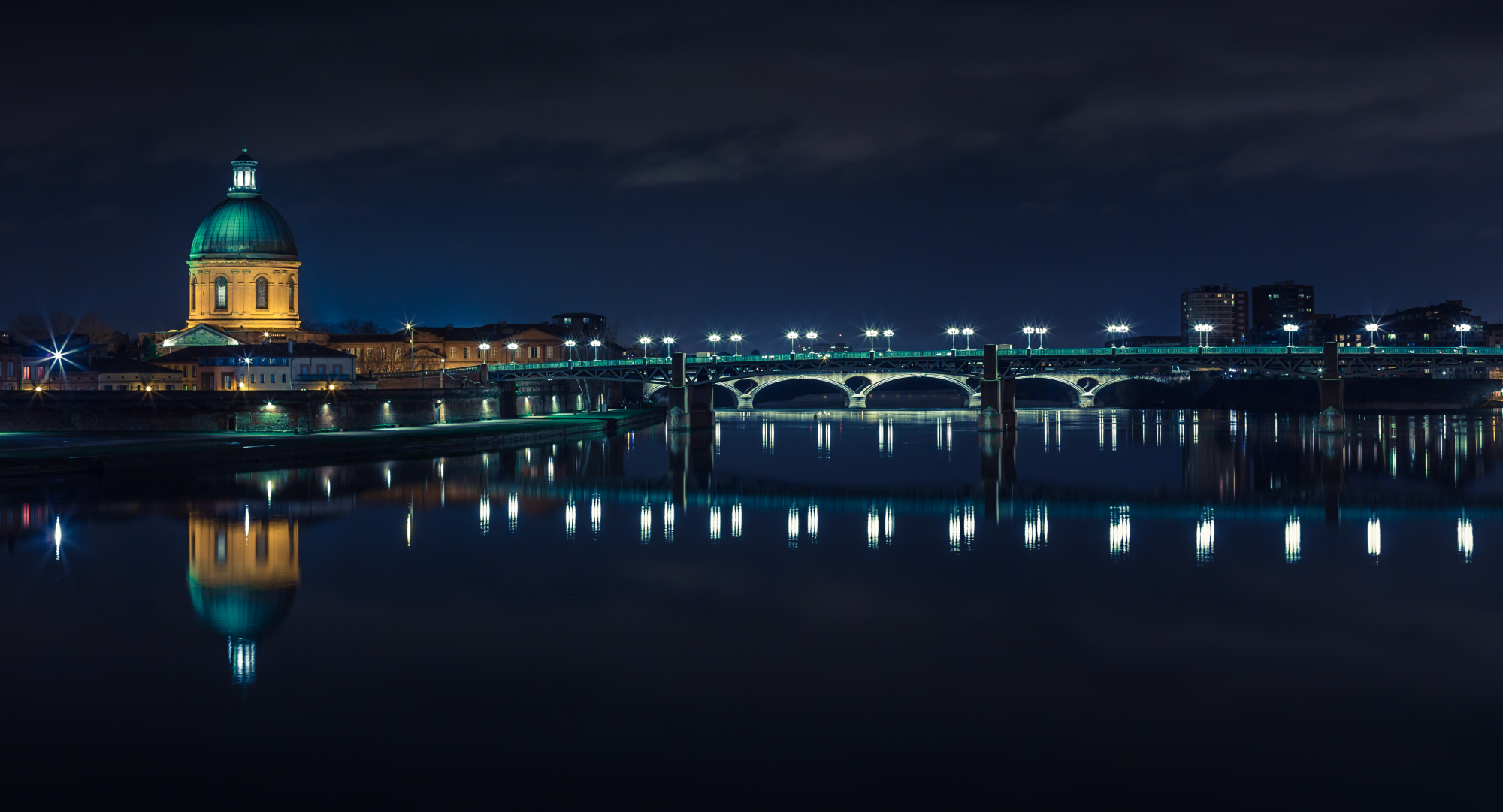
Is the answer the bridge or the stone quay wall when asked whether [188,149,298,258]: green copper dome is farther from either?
the stone quay wall

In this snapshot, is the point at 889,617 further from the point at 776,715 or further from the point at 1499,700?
the point at 1499,700

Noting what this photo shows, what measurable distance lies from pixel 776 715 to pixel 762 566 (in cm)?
1287

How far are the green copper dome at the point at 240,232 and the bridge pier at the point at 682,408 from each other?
4032 centimetres

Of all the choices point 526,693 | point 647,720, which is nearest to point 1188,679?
point 647,720

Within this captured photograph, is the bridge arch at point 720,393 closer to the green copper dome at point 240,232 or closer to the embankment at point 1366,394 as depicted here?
the green copper dome at point 240,232

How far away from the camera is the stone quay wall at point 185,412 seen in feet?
227

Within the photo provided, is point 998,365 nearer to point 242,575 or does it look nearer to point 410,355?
point 410,355

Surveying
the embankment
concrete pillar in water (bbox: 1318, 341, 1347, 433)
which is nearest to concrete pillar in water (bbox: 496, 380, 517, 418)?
concrete pillar in water (bbox: 1318, 341, 1347, 433)

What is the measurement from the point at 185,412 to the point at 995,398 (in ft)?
166

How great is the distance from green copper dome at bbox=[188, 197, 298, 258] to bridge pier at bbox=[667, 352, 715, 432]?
40.3 meters

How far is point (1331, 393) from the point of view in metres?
90.9

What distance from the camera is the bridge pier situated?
322 ft

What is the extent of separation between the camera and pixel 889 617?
23891 mm

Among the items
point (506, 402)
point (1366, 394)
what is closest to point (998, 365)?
point (506, 402)
